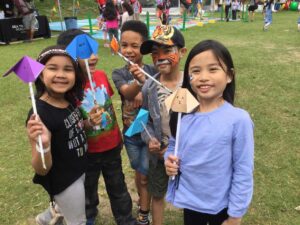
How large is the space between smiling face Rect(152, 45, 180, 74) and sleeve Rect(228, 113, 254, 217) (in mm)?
754

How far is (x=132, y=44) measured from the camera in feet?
8.27

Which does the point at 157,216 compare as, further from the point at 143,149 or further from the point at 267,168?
the point at 267,168

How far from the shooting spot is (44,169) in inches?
76.0

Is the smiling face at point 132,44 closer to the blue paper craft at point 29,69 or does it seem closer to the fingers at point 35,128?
the blue paper craft at point 29,69

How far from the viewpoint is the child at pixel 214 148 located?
68.1 inches

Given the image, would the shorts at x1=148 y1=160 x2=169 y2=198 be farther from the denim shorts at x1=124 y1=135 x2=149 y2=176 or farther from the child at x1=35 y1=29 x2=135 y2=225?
the child at x1=35 y1=29 x2=135 y2=225

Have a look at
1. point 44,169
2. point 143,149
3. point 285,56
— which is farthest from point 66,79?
point 285,56

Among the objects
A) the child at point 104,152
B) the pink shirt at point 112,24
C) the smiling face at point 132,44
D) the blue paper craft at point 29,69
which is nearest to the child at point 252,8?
the pink shirt at point 112,24

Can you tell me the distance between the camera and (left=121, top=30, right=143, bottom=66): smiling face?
8.26 ft

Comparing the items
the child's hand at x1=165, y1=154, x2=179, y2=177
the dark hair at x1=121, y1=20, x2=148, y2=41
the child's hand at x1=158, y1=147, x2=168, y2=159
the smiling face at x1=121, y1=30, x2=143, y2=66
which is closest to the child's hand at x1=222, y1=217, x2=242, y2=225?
the child's hand at x1=165, y1=154, x2=179, y2=177

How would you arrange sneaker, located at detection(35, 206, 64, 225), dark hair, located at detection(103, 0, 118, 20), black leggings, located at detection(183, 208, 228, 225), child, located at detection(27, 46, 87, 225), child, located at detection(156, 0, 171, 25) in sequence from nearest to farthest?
black leggings, located at detection(183, 208, 228, 225)
child, located at detection(27, 46, 87, 225)
sneaker, located at detection(35, 206, 64, 225)
dark hair, located at detection(103, 0, 118, 20)
child, located at detection(156, 0, 171, 25)

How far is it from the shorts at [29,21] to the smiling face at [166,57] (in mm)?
10922

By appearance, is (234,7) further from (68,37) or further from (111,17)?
(68,37)

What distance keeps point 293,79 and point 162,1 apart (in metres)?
11.2
